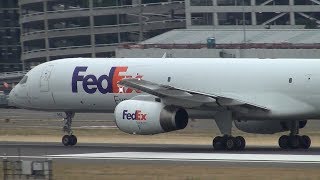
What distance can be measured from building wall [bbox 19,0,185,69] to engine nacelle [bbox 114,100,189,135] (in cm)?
9186

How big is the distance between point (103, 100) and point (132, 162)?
10.3m

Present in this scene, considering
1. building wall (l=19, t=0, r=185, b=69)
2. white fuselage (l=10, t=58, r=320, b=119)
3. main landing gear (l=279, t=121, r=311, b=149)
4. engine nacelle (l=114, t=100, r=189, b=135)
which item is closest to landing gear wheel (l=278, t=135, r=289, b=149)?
main landing gear (l=279, t=121, r=311, b=149)

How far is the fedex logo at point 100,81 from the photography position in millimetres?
50969

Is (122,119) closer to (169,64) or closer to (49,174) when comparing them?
(169,64)

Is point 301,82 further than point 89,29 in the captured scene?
No

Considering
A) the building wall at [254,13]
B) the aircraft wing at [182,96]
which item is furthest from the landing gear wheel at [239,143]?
the building wall at [254,13]

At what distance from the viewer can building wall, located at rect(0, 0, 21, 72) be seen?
159125 mm

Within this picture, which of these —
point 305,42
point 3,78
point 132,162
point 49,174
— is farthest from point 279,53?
point 49,174

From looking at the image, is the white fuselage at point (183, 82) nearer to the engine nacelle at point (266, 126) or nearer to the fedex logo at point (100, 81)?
the fedex logo at point (100, 81)

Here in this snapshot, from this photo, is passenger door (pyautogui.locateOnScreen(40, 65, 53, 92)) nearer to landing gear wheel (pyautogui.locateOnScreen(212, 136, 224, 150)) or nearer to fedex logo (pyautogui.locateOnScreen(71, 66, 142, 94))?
fedex logo (pyautogui.locateOnScreen(71, 66, 142, 94))

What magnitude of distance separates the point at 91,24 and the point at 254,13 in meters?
21.5

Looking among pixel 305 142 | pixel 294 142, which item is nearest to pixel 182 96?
pixel 294 142

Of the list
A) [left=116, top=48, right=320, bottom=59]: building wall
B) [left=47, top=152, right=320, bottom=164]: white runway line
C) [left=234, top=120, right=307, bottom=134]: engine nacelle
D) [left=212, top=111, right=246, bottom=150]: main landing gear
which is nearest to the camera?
[left=47, top=152, right=320, bottom=164]: white runway line

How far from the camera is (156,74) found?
50.4 metres
